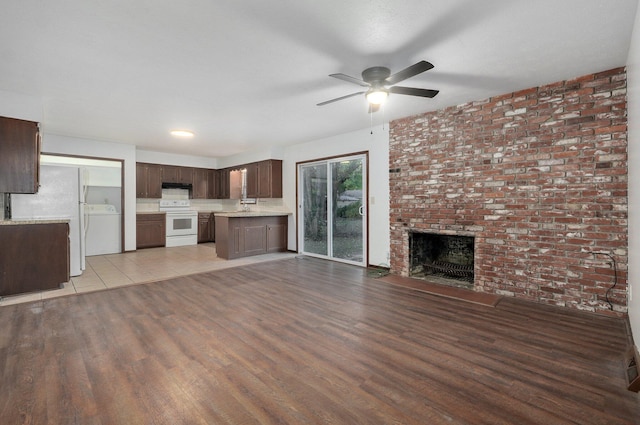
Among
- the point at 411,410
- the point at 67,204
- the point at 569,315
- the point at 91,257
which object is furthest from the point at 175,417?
the point at 91,257

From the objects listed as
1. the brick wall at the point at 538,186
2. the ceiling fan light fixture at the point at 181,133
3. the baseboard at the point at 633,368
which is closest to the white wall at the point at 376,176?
the brick wall at the point at 538,186

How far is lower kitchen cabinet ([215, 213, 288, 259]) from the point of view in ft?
19.5

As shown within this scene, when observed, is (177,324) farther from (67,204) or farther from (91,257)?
(91,257)

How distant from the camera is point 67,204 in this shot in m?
4.50

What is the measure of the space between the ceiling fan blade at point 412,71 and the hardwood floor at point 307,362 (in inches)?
90.2

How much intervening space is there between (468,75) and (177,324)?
392 cm

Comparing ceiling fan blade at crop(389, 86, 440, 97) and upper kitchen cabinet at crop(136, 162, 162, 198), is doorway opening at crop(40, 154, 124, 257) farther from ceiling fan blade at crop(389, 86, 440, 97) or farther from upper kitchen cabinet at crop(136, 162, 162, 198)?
ceiling fan blade at crop(389, 86, 440, 97)

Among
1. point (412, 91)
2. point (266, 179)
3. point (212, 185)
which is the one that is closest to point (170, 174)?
point (212, 185)

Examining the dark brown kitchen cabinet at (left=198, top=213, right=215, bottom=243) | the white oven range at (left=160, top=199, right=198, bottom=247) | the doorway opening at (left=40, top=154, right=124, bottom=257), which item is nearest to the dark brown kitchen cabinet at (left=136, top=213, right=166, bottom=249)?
the white oven range at (left=160, top=199, right=198, bottom=247)

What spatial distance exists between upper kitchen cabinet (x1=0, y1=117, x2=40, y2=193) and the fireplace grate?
5.76 m

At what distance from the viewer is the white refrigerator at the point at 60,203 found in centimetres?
420

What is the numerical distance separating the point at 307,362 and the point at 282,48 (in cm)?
261

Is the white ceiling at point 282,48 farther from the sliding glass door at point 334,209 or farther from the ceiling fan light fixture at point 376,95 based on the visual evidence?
the sliding glass door at point 334,209

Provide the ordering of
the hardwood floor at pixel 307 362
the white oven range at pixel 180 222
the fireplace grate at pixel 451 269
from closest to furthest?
1. the hardwood floor at pixel 307 362
2. the fireplace grate at pixel 451 269
3. the white oven range at pixel 180 222
